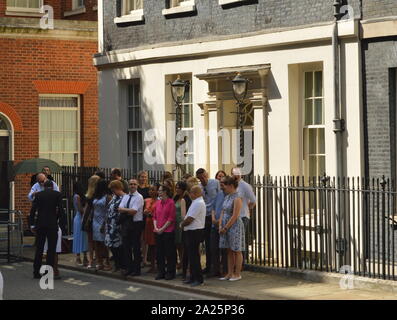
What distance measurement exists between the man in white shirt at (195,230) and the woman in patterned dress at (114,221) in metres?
1.88

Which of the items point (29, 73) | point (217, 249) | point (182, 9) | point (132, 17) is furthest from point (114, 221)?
point (29, 73)

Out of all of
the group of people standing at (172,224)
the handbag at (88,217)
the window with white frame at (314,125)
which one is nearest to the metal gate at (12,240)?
the group of people standing at (172,224)

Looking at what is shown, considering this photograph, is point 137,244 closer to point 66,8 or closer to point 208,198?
point 208,198

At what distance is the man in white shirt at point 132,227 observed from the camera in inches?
742

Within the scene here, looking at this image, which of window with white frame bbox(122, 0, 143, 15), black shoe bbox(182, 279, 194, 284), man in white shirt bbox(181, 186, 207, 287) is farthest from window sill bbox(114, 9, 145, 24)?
black shoe bbox(182, 279, 194, 284)

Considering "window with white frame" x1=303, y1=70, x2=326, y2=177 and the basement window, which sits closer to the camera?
"window with white frame" x1=303, y1=70, x2=326, y2=177

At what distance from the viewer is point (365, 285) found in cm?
1658

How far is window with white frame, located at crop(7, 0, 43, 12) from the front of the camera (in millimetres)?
30748

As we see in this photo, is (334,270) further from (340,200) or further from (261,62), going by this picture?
(261,62)

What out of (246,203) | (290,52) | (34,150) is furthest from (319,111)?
(34,150)

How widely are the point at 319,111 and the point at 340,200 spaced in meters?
2.84

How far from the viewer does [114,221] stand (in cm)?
1905

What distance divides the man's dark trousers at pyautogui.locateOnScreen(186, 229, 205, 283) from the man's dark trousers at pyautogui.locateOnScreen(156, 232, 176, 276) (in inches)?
27.5

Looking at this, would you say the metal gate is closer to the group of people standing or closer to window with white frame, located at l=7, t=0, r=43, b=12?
the group of people standing
